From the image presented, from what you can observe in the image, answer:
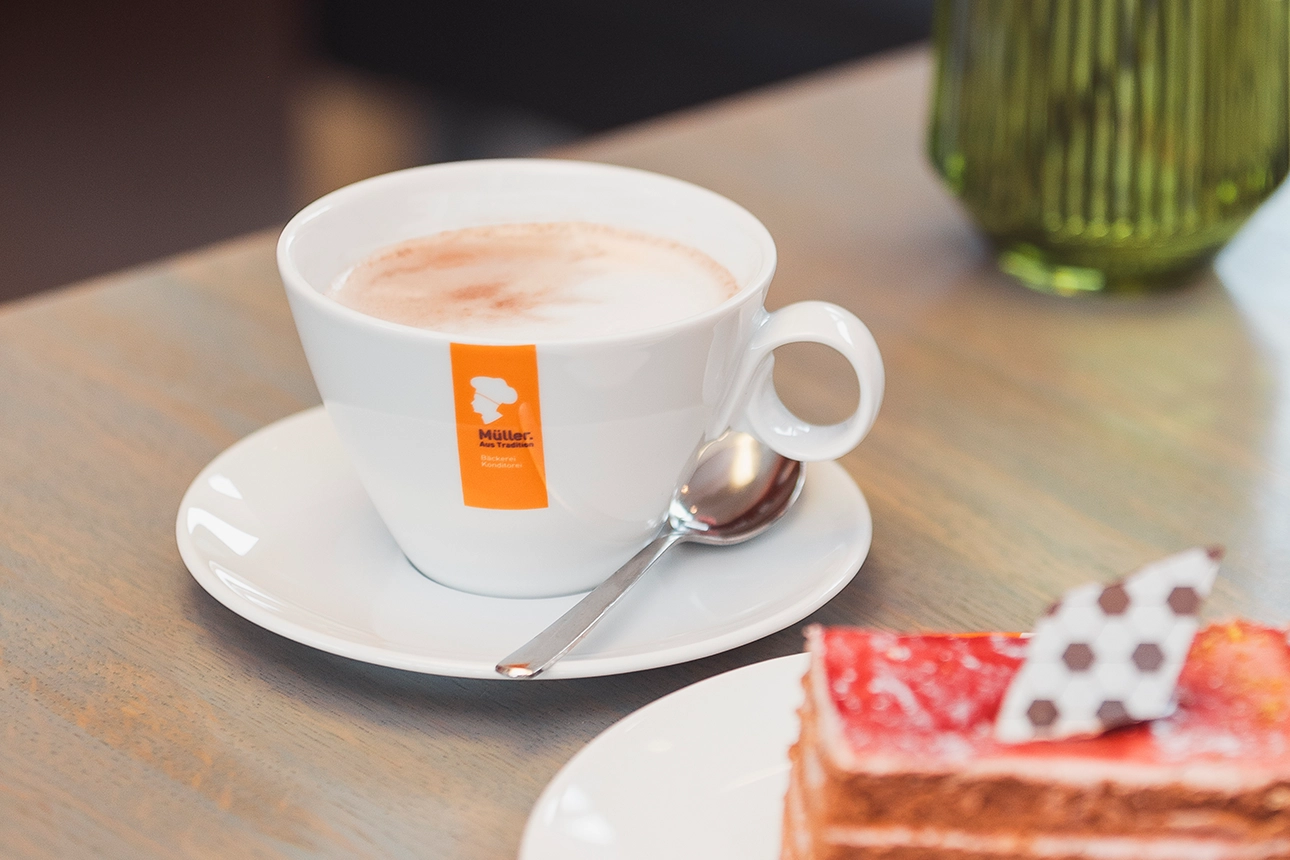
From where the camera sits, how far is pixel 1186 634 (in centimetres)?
44

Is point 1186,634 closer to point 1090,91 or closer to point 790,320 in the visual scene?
point 790,320

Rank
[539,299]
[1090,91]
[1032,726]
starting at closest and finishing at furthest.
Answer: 1. [1032,726]
2. [539,299]
3. [1090,91]

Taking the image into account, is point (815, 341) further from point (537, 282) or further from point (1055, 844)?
point (1055, 844)

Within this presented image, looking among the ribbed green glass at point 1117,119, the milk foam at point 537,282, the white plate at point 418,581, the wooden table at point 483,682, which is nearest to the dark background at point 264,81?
the wooden table at point 483,682

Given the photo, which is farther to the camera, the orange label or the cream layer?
the orange label

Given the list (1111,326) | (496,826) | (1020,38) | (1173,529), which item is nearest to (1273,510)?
(1173,529)

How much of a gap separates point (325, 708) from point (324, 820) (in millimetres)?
74

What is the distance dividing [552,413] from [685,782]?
0.18 metres

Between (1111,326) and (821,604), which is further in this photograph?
(1111,326)

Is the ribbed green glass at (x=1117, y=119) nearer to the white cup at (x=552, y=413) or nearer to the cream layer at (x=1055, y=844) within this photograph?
the white cup at (x=552, y=413)

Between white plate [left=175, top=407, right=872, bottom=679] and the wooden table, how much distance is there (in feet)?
0.09

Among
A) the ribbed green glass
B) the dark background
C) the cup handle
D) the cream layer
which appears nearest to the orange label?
the cup handle

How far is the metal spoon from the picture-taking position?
2.09 ft

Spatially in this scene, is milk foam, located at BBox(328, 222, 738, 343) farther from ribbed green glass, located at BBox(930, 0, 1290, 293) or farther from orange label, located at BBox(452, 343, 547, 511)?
ribbed green glass, located at BBox(930, 0, 1290, 293)
